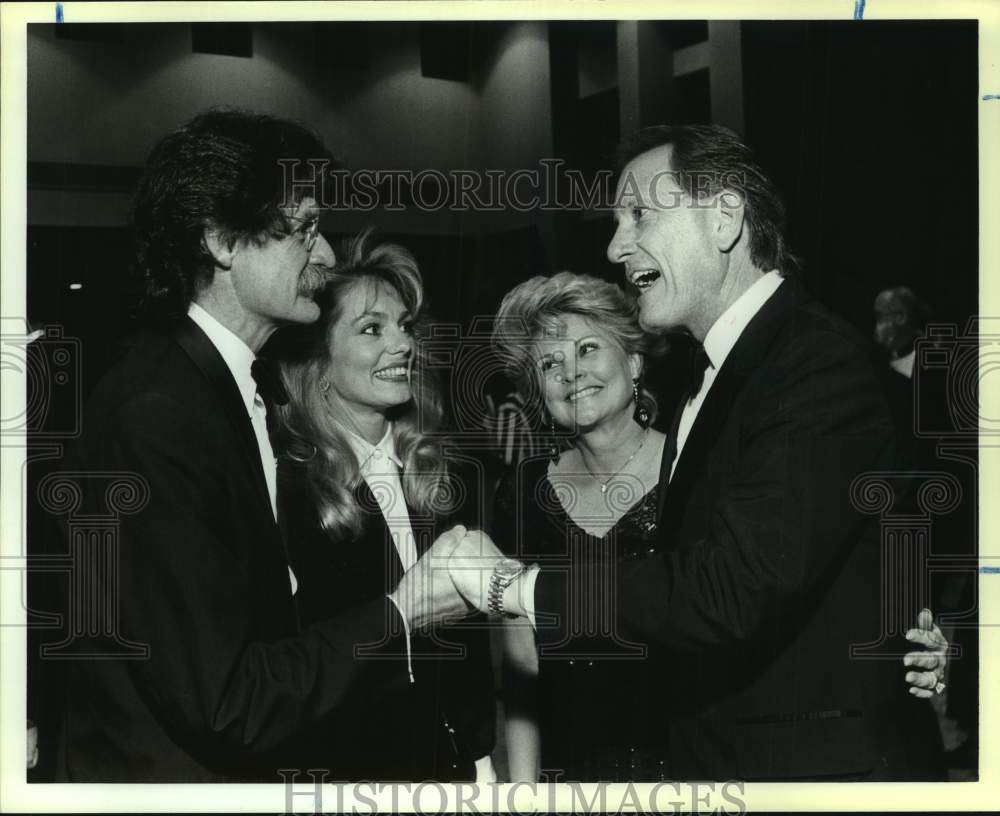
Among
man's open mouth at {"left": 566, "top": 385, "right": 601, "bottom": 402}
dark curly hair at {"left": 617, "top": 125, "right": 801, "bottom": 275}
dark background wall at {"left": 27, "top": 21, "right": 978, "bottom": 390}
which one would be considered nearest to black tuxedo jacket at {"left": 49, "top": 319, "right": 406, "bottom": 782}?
dark background wall at {"left": 27, "top": 21, "right": 978, "bottom": 390}

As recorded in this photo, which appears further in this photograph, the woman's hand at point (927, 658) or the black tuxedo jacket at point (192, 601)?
the woman's hand at point (927, 658)

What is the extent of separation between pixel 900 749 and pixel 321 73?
2580mm

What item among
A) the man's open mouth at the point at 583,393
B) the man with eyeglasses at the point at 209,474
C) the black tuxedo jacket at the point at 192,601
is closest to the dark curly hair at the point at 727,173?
the man's open mouth at the point at 583,393

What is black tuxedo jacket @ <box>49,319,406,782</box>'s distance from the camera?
303 cm

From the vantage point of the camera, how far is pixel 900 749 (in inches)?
125

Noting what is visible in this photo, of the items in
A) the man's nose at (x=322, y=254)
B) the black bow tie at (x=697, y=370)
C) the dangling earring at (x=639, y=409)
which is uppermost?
the man's nose at (x=322, y=254)

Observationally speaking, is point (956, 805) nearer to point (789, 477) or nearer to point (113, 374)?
point (789, 477)

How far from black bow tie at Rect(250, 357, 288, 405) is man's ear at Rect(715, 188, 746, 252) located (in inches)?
51.7

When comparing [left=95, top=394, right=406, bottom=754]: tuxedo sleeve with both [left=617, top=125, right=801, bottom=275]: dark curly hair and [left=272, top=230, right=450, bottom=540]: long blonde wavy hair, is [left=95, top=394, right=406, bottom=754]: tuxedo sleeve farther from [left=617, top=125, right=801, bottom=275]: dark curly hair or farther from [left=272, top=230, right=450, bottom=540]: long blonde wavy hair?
[left=617, top=125, right=801, bottom=275]: dark curly hair

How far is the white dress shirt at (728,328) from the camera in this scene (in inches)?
122

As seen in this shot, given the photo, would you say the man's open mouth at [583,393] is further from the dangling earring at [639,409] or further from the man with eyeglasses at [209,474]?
the man with eyeglasses at [209,474]

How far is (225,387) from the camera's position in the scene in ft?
10.1

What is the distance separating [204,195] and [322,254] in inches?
14.5

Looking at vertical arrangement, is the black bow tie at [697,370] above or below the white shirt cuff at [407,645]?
above
